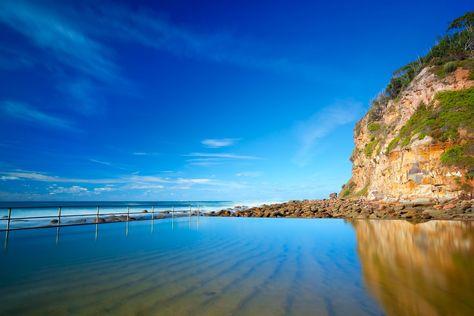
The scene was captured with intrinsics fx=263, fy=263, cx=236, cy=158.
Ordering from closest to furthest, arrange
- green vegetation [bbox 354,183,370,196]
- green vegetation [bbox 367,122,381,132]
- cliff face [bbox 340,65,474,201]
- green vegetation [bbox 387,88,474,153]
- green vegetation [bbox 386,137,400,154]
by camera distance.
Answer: cliff face [bbox 340,65,474,201] < green vegetation [bbox 387,88,474,153] < green vegetation [bbox 386,137,400,154] < green vegetation [bbox 354,183,370,196] < green vegetation [bbox 367,122,381,132]

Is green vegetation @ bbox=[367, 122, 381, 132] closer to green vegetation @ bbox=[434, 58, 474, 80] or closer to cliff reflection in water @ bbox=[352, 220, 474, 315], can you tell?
green vegetation @ bbox=[434, 58, 474, 80]

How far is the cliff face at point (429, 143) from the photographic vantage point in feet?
72.1

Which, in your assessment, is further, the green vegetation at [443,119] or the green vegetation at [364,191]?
the green vegetation at [364,191]

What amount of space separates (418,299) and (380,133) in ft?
136

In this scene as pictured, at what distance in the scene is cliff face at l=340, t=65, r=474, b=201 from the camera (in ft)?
72.1

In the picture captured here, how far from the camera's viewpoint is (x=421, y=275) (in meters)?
5.63

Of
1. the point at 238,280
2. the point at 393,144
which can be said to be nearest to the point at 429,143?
the point at 393,144

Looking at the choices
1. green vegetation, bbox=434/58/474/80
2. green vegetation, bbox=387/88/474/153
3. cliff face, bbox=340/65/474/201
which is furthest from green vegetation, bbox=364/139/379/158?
green vegetation, bbox=434/58/474/80

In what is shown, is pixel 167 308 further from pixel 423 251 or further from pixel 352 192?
pixel 352 192

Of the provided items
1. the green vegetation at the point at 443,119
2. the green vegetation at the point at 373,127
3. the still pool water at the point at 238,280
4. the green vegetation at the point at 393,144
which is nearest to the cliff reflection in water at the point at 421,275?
the still pool water at the point at 238,280

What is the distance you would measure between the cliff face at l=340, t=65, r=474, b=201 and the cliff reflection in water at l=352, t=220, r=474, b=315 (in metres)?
15.1

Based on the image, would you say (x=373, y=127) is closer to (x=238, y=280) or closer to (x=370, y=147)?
(x=370, y=147)

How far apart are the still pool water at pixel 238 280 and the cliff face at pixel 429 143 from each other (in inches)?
639

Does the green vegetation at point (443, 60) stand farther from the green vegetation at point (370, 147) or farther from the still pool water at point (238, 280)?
the still pool water at point (238, 280)
